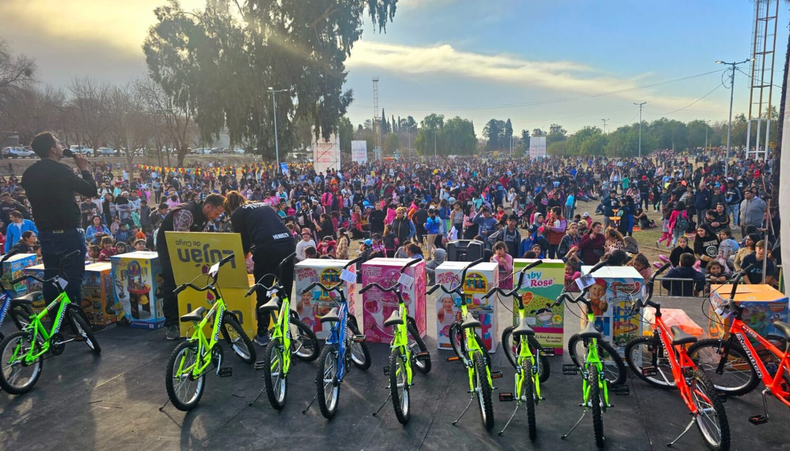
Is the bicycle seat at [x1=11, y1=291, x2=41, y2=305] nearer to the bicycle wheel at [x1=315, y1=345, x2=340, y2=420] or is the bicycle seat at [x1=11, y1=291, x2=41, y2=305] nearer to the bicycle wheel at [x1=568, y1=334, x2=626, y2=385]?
the bicycle wheel at [x1=315, y1=345, x2=340, y2=420]

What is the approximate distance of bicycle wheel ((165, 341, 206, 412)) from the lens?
450cm

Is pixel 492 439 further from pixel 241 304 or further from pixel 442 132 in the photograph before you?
pixel 442 132

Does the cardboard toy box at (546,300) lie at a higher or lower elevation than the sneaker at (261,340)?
higher

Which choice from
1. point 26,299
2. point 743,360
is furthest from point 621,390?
point 26,299

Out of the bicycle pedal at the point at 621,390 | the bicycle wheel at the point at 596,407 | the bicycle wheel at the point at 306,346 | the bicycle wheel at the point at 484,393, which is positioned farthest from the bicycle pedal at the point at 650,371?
the bicycle wheel at the point at 306,346

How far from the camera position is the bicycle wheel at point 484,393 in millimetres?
4223

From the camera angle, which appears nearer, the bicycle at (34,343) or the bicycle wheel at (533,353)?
the bicycle wheel at (533,353)

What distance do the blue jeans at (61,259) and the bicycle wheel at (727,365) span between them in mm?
6604

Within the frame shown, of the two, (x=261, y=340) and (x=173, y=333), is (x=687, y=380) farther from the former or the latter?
(x=173, y=333)

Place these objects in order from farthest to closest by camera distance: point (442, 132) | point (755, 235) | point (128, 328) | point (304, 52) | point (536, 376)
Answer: point (442, 132) → point (304, 52) → point (755, 235) → point (128, 328) → point (536, 376)

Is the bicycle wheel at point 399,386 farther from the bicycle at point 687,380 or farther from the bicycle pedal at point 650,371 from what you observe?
the bicycle pedal at point 650,371

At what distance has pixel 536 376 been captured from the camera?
4.46 meters

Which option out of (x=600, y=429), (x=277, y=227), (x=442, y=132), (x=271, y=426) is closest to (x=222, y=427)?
(x=271, y=426)

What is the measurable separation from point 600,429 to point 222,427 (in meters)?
3.12
